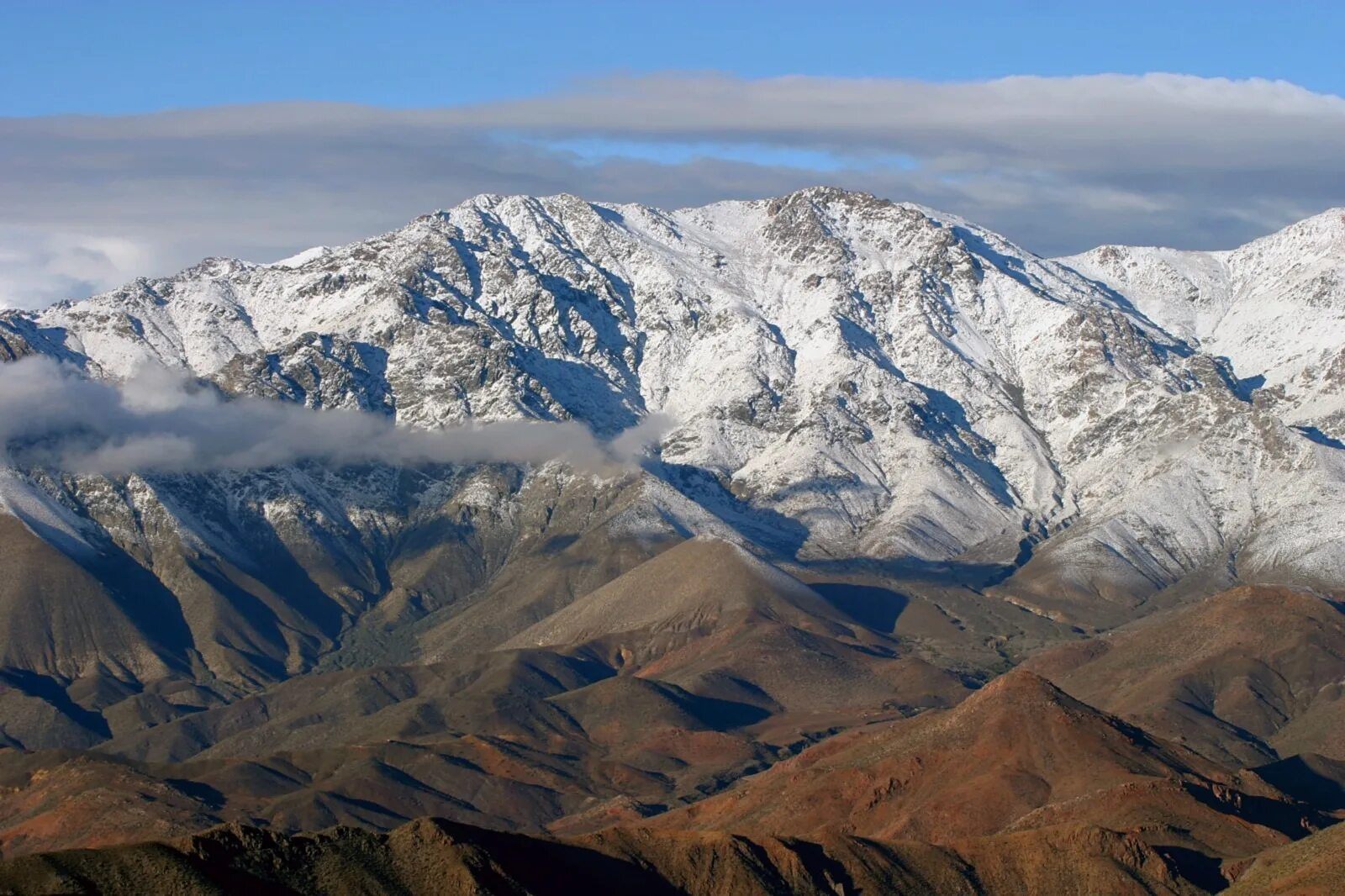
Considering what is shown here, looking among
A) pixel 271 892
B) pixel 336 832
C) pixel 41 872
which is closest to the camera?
pixel 41 872

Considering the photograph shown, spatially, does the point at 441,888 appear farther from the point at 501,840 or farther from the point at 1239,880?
the point at 1239,880

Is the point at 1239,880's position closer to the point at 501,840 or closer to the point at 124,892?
the point at 501,840

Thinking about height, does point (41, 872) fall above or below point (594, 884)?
above

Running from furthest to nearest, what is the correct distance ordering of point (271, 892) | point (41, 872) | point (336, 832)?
point (336, 832) < point (271, 892) < point (41, 872)

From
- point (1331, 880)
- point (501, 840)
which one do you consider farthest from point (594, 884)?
point (1331, 880)

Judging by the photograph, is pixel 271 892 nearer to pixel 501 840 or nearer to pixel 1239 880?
pixel 501 840

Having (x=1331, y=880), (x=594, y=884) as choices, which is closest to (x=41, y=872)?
(x=594, y=884)

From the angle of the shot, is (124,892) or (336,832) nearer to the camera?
(124,892)

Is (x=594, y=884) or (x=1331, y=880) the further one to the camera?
(x=594, y=884)
